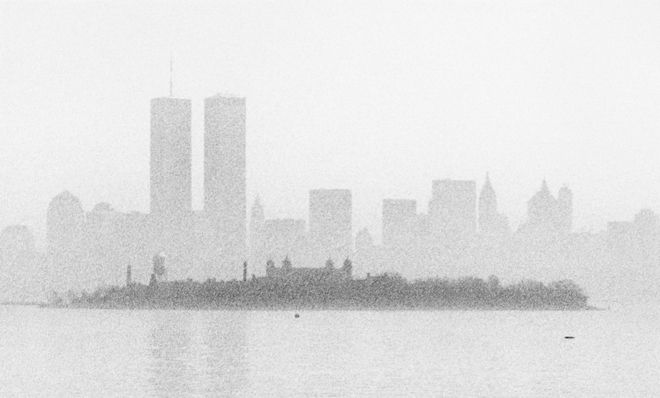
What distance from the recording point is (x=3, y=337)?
198 metres

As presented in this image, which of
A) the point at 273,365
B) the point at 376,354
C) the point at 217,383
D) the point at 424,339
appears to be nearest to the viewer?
the point at 217,383

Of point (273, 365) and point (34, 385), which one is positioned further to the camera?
Answer: point (273, 365)

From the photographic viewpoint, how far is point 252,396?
89.8 metres

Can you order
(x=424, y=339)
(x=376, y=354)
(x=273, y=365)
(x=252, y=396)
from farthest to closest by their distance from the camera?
(x=424, y=339) < (x=376, y=354) < (x=273, y=365) < (x=252, y=396)

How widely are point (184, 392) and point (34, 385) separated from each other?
1479cm

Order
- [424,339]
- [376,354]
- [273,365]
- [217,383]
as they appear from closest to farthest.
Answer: [217,383] < [273,365] < [376,354] < [424,339]

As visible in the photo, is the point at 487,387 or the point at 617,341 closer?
the point at 487,387

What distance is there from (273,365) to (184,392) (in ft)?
106

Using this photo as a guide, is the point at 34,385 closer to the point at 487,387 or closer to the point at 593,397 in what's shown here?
the point at 487,387

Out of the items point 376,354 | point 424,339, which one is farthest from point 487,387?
point 424,339

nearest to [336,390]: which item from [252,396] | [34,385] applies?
[252,396]

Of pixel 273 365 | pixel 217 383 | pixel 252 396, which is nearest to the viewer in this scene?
pixel 252 396

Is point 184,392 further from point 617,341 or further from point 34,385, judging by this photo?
point 617,341

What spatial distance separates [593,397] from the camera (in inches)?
3748
